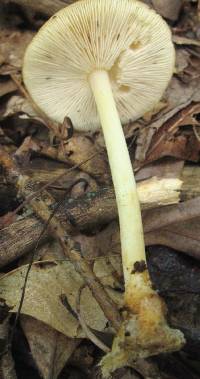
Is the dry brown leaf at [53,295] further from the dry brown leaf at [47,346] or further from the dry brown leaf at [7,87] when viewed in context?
the dry brown leaf at [7,87]

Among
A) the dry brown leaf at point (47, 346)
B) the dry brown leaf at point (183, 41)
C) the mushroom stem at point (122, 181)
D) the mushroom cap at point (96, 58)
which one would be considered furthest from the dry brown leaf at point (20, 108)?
the dry brown leaf at point (47, 346)

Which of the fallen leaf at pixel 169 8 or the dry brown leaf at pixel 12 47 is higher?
the fallen leaf at pixel 169 8

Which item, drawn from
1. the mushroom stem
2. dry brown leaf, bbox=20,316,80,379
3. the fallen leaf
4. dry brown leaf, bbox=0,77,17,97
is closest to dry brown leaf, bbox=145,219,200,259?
the mushroom stem

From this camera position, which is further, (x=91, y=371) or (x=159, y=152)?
(x=159, y=152)

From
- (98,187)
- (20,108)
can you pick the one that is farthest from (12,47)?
(98,187)

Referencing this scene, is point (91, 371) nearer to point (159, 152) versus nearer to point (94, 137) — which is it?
point (159, 152)

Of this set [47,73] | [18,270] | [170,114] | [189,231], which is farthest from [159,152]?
[18,270]
